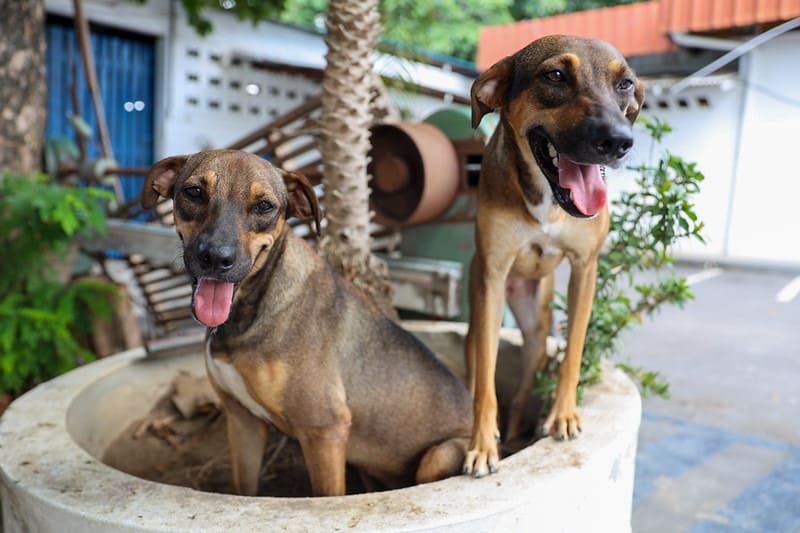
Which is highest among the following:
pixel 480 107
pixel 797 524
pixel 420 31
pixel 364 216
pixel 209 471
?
pixel 420 31

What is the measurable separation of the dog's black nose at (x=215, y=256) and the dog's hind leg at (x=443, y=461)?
1.01m

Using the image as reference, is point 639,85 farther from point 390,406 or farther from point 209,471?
point 209,471

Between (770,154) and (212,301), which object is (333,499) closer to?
(212,301)

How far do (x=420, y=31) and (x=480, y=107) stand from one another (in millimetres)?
5510

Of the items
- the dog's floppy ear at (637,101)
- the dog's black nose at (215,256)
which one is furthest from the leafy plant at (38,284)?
the dog's floppy ear at (637,101)

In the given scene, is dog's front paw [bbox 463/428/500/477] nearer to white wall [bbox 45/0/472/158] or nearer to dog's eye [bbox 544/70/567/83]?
dog's eye [bbox 544/70/567/83]

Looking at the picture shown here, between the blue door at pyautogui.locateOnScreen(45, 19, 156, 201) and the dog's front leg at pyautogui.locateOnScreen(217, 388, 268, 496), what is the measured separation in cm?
744

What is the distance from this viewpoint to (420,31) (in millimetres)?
7301

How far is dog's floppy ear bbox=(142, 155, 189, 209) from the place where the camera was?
86.8 inches

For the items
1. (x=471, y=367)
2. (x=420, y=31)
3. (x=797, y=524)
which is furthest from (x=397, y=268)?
(x=420, y=31)

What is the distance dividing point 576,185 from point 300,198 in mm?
912

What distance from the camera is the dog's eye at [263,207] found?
2031mm

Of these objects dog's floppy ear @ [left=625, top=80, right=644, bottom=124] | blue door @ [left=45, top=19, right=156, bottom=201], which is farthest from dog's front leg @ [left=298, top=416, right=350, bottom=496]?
blue door @ [left=45, top=19, right=156, bottom=201]

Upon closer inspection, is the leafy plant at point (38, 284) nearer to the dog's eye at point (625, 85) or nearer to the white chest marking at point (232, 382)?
the white chest marking at point (232, 382)
